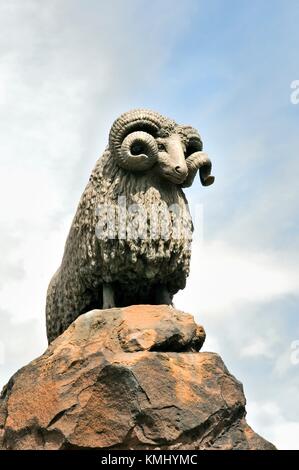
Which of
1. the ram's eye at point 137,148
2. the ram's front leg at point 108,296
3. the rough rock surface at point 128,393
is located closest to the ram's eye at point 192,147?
the ram's eye at point 137,148

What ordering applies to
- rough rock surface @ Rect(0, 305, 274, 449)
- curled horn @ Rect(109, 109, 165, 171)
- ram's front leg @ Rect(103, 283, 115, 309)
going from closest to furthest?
rough rock surface @ Rect(0, 305, 274, 449)
curled horn @ Rect(109, 109, 165, 171)
ram's front leg @ Rect(103, 283, 115, 309)

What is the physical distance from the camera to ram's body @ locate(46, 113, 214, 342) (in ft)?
29.8

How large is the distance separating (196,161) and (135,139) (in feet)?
3.03

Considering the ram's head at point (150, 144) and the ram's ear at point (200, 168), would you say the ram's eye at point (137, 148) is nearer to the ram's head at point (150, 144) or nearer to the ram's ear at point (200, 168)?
the ram's head at point (150, 144)

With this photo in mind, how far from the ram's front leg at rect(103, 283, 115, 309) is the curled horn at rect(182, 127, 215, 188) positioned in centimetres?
162

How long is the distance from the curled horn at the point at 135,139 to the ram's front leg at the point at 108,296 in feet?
4.72

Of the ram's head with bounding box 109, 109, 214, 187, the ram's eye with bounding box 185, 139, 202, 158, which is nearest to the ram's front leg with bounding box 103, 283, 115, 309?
the ram's head with bounding box 109, 109, 214, 187

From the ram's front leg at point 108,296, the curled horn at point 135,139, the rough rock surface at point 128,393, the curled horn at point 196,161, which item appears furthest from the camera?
the curled horn at point 196,161

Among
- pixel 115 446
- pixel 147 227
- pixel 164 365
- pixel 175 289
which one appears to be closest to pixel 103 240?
pixel 147 227

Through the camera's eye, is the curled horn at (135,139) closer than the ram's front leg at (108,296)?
Yes

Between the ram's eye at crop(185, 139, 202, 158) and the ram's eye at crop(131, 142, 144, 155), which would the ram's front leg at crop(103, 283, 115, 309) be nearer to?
the ram's eye at crop(131, 142, 144, 155)

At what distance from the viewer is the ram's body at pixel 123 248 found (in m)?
9.09

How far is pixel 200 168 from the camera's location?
32.4 feet

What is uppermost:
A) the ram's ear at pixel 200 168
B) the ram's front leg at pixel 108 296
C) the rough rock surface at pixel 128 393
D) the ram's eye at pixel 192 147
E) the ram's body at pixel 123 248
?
the ram's eye at pixel 192 147
